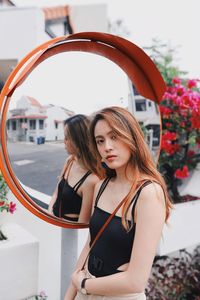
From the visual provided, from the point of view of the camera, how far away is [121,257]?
837mm

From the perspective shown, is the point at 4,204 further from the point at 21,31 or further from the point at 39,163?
the point at 21,31

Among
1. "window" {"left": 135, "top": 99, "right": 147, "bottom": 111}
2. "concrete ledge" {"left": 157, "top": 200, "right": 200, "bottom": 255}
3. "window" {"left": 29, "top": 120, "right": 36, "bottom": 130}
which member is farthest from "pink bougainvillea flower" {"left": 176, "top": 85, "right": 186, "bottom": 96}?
"window" {"left": 29, "top": 120, "right": 36, "bottom": 130}

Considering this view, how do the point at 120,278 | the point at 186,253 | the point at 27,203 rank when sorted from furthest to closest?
the point at 186,253 → the point at 27,203 → the point at 120,278

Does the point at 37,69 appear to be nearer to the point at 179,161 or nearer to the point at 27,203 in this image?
the point at 27,203

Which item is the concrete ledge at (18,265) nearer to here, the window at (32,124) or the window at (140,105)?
the window at (32,124)

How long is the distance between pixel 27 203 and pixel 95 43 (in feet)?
1.88

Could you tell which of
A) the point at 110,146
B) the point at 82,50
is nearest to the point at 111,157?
the point at 110,146

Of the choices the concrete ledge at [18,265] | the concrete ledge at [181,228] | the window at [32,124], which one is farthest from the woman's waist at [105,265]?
the concrete ledge at [181,228]

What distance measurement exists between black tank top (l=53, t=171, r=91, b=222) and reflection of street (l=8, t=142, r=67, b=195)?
30 millimetres

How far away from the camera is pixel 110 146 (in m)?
0.82

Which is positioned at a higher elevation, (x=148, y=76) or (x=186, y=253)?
(x=148, y=76)

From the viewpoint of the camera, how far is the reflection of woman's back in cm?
93

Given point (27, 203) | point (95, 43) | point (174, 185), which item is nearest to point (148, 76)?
point (95, 43)

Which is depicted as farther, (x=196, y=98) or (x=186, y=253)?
(x=186, y=253)
